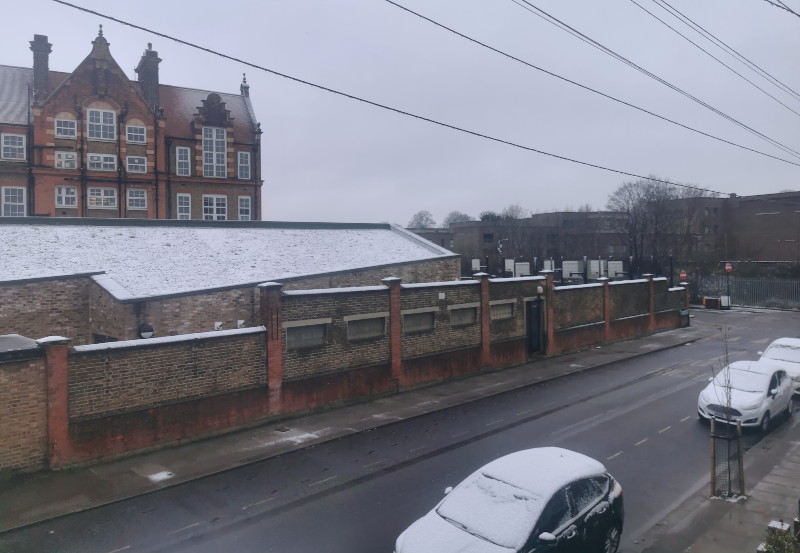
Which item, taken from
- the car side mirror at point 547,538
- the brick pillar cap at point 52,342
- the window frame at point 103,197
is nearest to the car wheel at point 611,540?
the car side mirror at point 547,538

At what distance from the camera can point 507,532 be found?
7.81m

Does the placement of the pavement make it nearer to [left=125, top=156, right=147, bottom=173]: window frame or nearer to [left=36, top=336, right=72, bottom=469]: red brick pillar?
[left=36, top=336, right=72, bottom=469]: red brick pillar

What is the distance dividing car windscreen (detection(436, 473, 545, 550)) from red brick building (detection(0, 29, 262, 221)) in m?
43.2

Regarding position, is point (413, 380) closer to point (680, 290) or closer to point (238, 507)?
point (238, 507)

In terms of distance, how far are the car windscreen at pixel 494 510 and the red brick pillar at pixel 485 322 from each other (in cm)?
1577

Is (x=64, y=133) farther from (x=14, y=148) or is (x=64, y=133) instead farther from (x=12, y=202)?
(x=12, y=202)

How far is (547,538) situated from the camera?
7641 millimetres

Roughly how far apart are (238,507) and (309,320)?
25.6 ft

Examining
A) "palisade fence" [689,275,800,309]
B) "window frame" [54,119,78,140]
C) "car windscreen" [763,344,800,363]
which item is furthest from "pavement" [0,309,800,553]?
"palisade fence" [689,275,800,309]

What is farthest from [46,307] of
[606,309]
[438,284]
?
[606,309]

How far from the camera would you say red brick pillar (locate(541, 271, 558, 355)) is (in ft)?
90.4

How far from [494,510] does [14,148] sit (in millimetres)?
45991

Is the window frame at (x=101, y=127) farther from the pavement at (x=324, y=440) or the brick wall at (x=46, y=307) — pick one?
the pavement at (x=324, y=440)

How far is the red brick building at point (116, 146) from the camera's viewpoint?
42.3 metres
